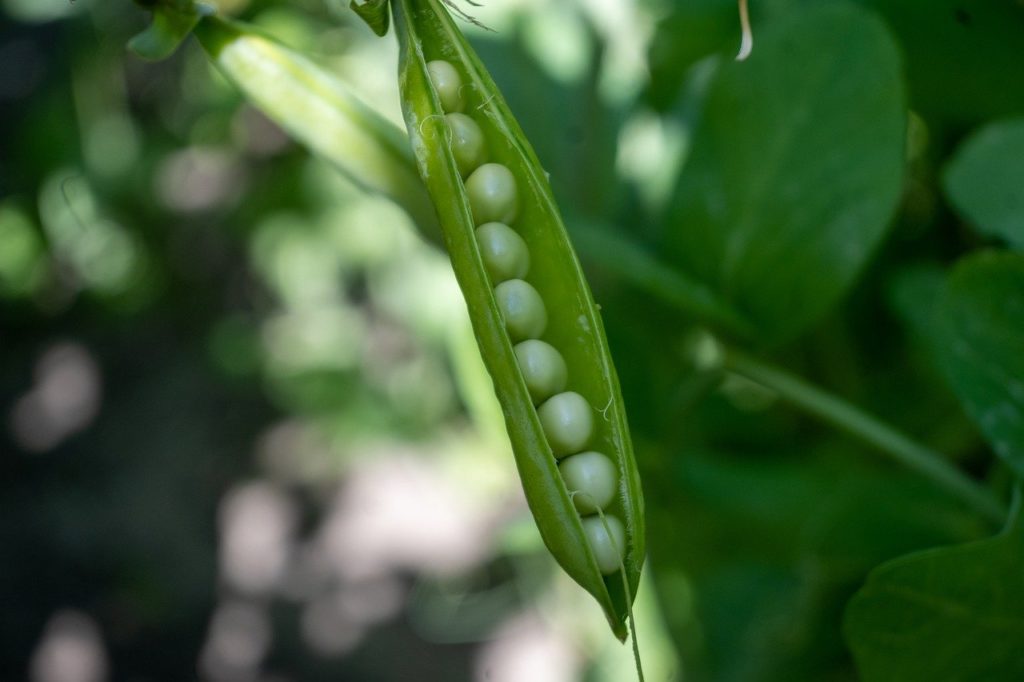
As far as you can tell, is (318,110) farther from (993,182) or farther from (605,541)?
(993,182)

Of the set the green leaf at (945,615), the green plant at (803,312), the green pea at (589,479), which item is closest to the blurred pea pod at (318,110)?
the green plant at (803,312)

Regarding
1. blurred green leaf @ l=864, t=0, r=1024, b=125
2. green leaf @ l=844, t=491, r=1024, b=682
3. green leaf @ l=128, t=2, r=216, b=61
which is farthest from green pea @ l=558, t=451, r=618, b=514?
blurred green leaf @ l=864, t=0, r=1024, b=125

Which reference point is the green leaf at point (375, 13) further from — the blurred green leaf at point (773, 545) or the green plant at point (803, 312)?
the blurred green leaf at point (773, 545)

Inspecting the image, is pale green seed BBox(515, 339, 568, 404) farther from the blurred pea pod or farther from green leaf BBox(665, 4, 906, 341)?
green leaf BBox(665, 4, 906, 341)

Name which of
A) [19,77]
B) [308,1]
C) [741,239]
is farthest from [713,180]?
[19,77]

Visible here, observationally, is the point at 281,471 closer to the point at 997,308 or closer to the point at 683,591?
the point at 683,591

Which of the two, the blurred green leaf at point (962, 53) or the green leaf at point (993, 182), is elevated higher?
the blurred green leaf at point (962, 53)

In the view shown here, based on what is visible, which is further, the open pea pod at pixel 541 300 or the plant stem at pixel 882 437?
the plant stem at pixel 882 437
